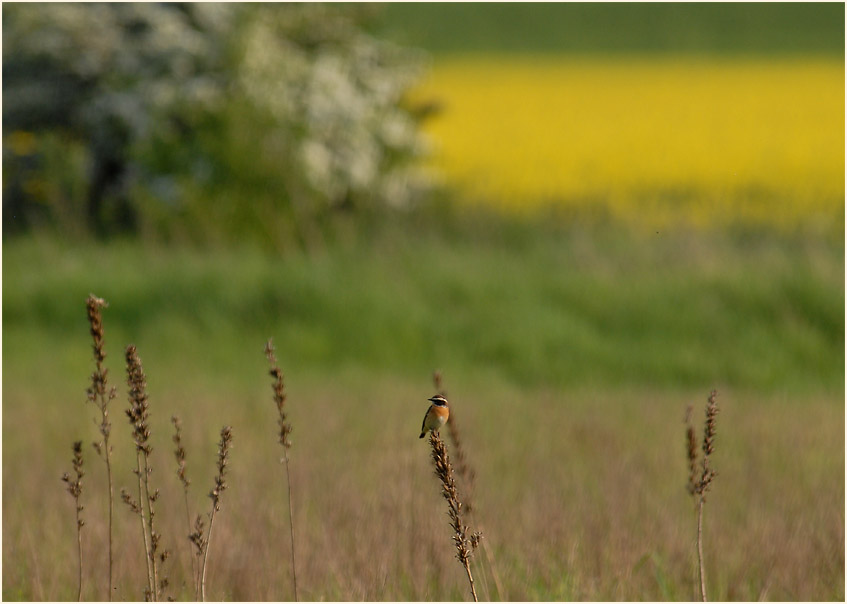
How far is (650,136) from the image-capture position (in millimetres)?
25172

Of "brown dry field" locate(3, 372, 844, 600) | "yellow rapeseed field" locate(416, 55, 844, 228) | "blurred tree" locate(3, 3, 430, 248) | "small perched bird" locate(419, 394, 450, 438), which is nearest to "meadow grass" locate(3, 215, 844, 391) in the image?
"brown dry field" locate(3, 372, 844, 600)

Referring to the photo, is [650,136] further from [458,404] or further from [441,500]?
[441,500]

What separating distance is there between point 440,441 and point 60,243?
44.8ft

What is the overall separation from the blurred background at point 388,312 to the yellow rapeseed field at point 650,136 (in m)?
0.17

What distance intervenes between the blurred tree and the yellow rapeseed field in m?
1.92

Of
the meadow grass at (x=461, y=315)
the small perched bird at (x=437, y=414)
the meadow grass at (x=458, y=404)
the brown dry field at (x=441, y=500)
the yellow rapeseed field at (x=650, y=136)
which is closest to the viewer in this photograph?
the small perched bird at (x=437, y=414)

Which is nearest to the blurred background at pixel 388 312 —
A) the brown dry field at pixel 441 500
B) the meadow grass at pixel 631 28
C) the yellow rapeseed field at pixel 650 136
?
the brown dry field at pixel 441 500

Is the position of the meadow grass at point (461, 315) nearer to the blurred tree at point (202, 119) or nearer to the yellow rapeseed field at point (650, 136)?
the blurred tree at point (202, 119)

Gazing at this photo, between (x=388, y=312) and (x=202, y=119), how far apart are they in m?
5.38

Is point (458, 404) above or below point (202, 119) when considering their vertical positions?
below

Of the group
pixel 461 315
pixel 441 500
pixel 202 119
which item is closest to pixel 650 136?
pixel 202 119

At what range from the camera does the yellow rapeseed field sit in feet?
59.5

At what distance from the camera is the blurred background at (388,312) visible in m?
4.73

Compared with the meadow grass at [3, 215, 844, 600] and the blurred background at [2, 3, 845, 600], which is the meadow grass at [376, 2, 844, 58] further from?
the meadow grass at [3, 215, 844, 600]
